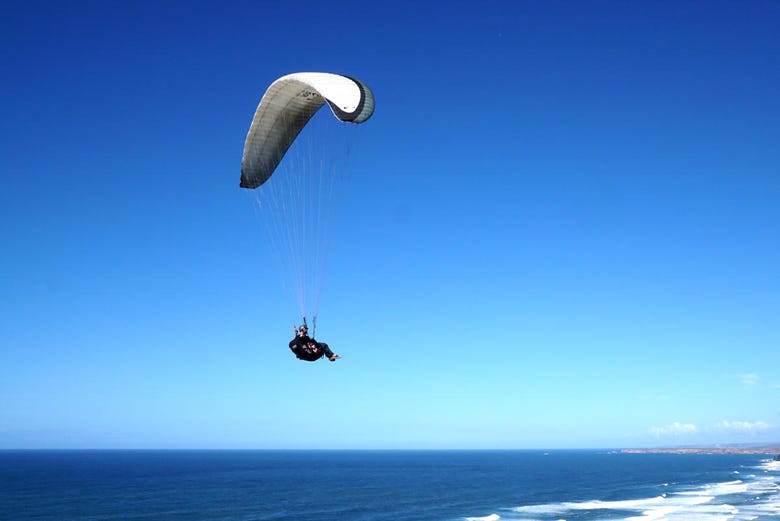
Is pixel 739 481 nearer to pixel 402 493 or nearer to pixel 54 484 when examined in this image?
pixel 402 493

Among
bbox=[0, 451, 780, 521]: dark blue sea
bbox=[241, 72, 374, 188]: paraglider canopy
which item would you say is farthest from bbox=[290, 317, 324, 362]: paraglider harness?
bbox=[0, 451, 780, 521]: dark blue sea

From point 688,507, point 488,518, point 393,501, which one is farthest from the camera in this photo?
point 393,501

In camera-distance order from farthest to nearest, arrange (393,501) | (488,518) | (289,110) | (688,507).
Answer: (393,501) → (688,507) → (488,518) → (289,110)

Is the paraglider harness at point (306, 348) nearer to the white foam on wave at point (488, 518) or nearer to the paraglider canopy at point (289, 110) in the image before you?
the paraglider canopy at point (289, 110)

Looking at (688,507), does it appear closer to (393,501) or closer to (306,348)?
(393,501)

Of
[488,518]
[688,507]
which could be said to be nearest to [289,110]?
[488,518]

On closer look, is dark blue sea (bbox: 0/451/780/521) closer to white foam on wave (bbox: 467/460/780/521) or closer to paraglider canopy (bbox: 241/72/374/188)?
white foam on wave (bbox: 467/460/780/521)

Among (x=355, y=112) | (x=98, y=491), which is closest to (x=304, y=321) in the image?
(x=355, y=112)

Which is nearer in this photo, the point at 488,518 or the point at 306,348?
the point at 306,348

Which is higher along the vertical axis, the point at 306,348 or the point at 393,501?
the point at 306,348
